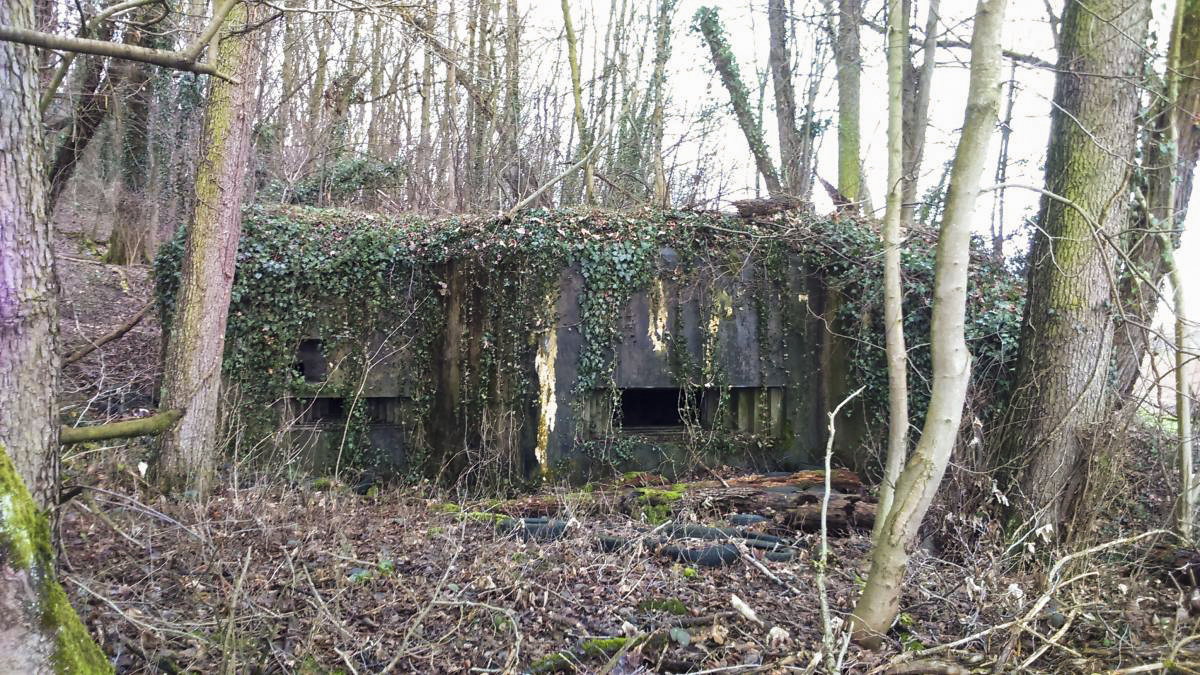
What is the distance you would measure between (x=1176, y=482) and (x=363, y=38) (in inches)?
636

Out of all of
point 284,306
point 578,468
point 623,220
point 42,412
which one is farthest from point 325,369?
point 42,412

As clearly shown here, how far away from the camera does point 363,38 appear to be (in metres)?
16.5

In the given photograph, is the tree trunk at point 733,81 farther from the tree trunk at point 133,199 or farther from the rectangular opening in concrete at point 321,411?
the tree trunk at point 133,199

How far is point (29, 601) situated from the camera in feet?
7.77

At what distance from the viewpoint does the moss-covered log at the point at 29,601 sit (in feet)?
7.59

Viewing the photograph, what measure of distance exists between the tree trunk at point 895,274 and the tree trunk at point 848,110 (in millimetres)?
6923

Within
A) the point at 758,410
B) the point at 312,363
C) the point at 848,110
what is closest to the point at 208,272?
the point at 312,363

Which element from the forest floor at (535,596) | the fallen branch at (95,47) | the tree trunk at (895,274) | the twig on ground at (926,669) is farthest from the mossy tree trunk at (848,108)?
the fallen branch at (95,47)

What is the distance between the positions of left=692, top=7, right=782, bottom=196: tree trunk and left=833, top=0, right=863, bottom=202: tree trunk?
151 centimetres

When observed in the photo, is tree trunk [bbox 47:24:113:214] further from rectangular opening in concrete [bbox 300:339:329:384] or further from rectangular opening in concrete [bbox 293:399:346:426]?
rectangular opening in concrete [bbox 293:399:346:426]

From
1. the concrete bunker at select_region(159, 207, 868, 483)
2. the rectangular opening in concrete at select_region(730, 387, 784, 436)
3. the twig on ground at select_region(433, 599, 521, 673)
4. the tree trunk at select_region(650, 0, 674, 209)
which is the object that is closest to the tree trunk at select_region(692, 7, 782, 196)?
the tree trunk at select_region(650, 0, 674, 209)

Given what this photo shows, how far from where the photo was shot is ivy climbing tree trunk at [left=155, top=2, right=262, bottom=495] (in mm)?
7309

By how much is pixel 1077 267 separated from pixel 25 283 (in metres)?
7.12

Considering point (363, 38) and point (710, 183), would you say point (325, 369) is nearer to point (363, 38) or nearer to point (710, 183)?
point (710, 183)
